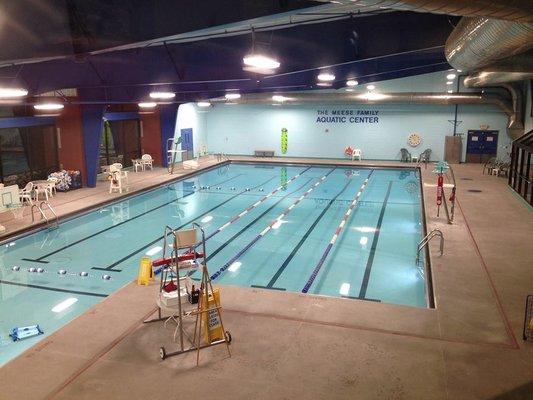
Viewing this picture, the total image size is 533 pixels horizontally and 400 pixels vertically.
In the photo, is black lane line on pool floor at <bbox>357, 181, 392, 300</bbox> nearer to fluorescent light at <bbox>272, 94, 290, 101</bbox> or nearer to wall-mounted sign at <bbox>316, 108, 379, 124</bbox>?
wall-mounted sign at <bbox>316, 108, 379, 124</bbox>

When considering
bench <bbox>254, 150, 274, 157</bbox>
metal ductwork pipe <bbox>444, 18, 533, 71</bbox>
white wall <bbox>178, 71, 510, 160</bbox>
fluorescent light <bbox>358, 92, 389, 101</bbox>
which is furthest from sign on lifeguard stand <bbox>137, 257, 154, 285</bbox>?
bench <bbox>254, 150, 274, 157</bbox>

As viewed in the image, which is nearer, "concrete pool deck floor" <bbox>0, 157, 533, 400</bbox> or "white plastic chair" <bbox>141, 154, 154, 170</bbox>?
"concrete pool deck floor" <bbox>0, 157, 533, 400</bbox>

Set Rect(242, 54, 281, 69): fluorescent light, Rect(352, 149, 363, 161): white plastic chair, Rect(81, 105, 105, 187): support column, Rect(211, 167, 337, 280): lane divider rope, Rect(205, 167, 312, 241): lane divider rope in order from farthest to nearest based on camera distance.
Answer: Rect(352, 149, 363, 161): white plastic chair
Rect(81, 105, 105, 187): support column
Rect(205, 167, 312, 241): lane divider rope
Rect(211, 167, 337, 280): lane divider rope
Rect(242, 54, 281, 69): fluorescent light

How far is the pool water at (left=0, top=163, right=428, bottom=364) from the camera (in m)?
8.02

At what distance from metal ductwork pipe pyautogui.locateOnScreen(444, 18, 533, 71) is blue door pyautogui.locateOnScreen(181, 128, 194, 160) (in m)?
18.8

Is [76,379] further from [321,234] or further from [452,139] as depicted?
[452,139]

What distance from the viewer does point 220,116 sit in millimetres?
26609

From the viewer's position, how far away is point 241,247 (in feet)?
34.9

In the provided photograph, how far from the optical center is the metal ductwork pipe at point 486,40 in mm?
4859

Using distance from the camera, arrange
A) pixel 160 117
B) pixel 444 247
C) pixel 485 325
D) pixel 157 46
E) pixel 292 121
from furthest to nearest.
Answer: pixel 292 121 → pixel 160 117 → pixel 157 46 → pixel 444 247 → pixel 485 325

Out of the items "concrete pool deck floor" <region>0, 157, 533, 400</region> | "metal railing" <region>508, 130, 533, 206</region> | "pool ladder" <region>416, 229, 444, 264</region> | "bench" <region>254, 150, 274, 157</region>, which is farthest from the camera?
"bench" <region>254, 150, 274, 157</region>

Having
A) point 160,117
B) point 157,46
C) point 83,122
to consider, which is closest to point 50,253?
point 157,46

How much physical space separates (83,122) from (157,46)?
24.3ft

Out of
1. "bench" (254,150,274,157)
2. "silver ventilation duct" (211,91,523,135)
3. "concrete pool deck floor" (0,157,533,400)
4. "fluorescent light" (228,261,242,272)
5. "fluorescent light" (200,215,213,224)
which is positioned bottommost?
"fluorescent light" (228,261,242,272)
